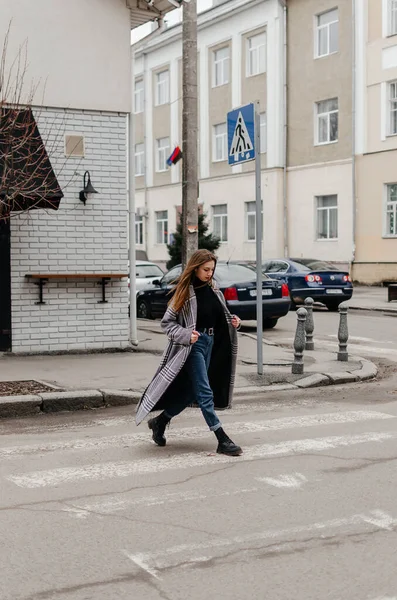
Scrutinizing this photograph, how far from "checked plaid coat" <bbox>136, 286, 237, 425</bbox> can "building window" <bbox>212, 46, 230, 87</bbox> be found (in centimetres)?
3461

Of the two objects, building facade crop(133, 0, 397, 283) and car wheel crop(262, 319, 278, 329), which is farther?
building facade crop(133, 0, 397, 283)

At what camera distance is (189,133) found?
1304 cm

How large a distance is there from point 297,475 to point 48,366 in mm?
6037

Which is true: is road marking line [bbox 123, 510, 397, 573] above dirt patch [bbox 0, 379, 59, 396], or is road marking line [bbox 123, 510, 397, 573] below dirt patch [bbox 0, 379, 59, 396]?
below

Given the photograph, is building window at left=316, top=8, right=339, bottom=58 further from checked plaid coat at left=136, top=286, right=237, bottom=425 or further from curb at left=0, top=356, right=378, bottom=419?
checked plaid coat at left=136, top=286, right=237, bottom=425

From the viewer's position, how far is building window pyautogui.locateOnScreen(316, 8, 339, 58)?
Answer: 34250 millimetres

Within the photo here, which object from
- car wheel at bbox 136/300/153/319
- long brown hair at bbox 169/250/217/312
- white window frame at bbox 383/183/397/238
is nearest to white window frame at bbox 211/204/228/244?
white window frame at bbox 383/183/397/238

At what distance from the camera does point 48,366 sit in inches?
458

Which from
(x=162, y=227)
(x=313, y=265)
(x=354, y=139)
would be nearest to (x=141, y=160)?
(x=162, y=227)

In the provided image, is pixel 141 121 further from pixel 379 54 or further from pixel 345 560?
pixel 345 560

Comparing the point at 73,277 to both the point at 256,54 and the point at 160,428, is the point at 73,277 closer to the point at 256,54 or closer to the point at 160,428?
the point at 160,428

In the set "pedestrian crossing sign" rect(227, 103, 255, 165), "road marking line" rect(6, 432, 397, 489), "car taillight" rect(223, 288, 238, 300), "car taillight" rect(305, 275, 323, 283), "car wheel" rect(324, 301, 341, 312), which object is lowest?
"road marking line" rect(6, 432, 397, 489)

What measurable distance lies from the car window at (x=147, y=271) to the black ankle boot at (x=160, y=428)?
17.1 m

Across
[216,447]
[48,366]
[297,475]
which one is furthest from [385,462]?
[48,366]
